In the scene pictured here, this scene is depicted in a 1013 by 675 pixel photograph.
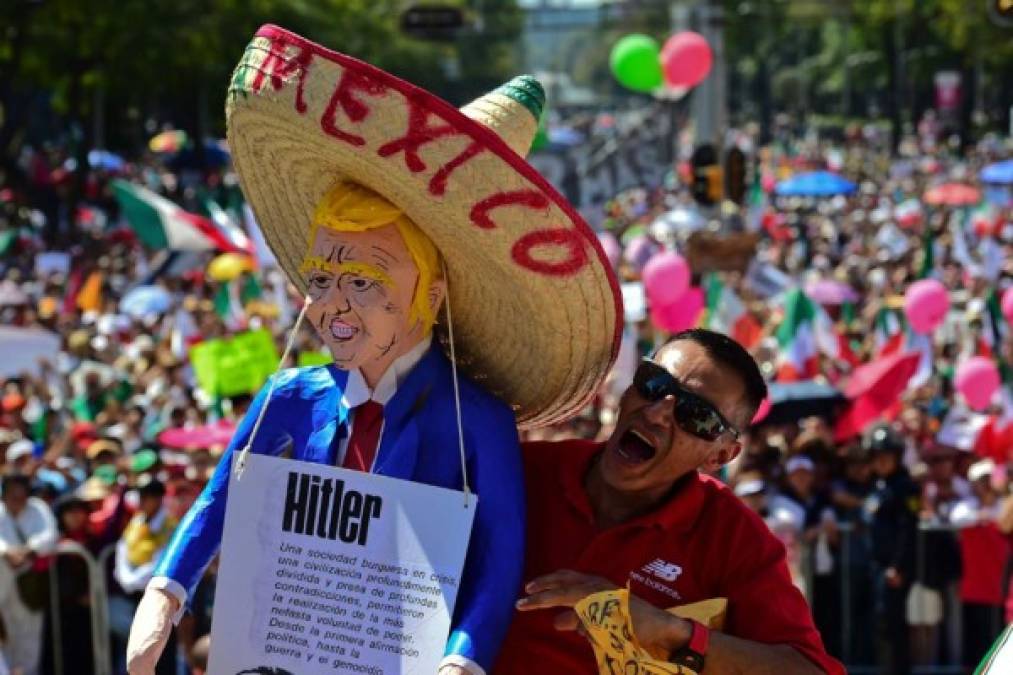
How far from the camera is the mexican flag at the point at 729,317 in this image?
43.7 feet

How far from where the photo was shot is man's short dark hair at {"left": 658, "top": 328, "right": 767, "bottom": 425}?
11.4 ft

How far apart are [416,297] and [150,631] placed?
2.56 ft

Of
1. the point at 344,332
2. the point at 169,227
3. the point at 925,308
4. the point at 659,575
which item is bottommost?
the point at 925,308

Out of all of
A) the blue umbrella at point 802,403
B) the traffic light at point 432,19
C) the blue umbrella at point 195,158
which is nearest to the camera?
the blue umbrella at point 802,403

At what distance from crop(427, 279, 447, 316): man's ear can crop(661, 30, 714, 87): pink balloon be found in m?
16.5

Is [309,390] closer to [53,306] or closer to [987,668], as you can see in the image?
[987,668]

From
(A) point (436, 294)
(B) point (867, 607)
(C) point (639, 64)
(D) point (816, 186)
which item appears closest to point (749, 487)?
(B) point (867, 607)

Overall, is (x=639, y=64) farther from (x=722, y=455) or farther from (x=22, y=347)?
(x=722, y=455)

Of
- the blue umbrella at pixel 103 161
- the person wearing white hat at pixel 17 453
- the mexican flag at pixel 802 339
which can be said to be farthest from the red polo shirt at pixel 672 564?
the blue umbrella at pixel 103 161

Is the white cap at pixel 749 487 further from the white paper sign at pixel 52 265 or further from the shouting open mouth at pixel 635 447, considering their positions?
the white paper sign at pixel 52 265

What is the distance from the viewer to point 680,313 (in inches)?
514

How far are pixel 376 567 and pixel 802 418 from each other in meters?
7.70

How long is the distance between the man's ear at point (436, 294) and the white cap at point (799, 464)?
19.5 ft

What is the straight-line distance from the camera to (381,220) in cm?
349
